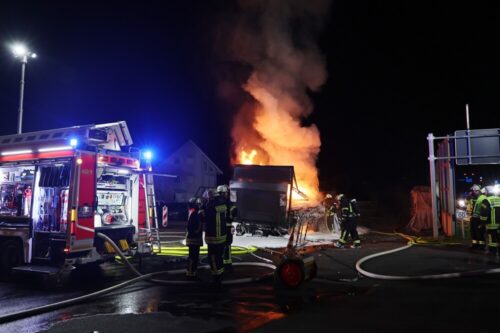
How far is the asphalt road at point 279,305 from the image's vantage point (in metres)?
5.30

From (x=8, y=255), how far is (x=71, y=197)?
2360 mm

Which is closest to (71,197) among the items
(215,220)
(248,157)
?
(215,220)

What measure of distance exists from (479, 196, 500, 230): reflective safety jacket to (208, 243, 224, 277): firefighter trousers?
289 inches

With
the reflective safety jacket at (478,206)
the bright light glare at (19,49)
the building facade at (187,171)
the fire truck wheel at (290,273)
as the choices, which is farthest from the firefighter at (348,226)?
the building facade at (187,171)

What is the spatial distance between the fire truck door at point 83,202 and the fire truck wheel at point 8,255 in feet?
5.66

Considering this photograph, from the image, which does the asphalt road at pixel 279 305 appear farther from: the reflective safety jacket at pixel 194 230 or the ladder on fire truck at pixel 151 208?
the ladder on fire truck at pixel 151 208

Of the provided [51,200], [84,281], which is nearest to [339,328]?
[84,281]

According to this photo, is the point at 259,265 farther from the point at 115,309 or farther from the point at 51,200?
the point at 51,200

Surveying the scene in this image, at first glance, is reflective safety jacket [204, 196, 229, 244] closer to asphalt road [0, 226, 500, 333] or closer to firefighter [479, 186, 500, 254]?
asphalt road [0, 226, 500, 333]

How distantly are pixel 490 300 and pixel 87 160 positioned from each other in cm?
735

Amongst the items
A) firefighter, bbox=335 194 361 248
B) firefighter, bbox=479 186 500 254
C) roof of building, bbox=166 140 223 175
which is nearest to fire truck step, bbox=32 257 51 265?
firefighter, bbox=335 194 361 248

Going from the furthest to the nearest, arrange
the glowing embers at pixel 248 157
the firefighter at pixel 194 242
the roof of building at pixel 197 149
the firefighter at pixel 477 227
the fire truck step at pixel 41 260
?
the roof of building at pixel 197 149 → the glowing embers at pixel 248 157 → the firefighter at pixel 477 227 → the fire truck step at pixel 41 260 → the firefighter at pixel 194 242

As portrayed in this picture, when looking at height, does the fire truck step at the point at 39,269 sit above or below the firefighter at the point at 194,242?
below

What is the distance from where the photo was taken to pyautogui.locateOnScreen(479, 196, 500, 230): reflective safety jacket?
35.4 ft
